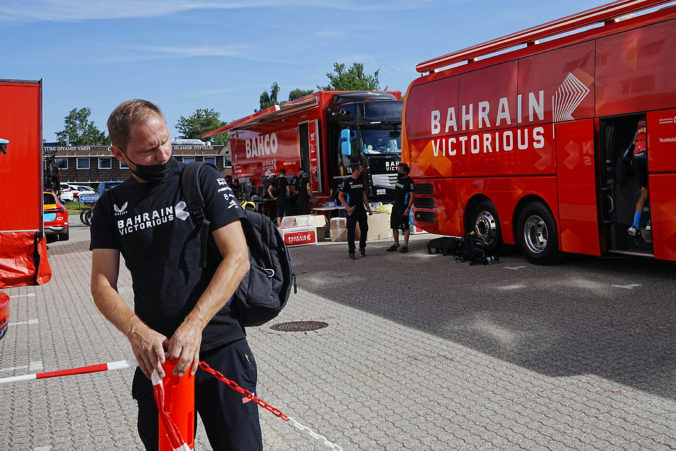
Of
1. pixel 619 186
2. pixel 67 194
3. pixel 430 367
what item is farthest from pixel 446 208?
pixel 67 194

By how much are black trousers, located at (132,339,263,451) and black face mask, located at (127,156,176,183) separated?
658 millimetres

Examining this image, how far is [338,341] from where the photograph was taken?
7293 millimetres

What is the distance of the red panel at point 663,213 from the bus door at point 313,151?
1141cm

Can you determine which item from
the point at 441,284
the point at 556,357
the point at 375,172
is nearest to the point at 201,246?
the point at 556,357

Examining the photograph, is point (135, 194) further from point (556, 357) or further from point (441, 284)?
point (441, 284)

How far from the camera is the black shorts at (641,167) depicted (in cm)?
1003

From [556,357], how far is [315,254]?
975cm

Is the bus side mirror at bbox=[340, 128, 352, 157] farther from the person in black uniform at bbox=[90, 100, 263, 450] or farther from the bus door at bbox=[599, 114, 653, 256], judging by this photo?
the person in black uniform at bbox=[90, 100, 263, 450]

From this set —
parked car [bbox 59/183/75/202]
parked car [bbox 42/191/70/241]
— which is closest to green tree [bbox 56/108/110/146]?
parked car [bbox 59/183/75/202]

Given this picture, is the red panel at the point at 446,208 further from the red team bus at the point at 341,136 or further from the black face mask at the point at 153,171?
the black face mask at the point at 153,171

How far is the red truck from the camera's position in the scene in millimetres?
10117

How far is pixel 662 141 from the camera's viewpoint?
9.45m

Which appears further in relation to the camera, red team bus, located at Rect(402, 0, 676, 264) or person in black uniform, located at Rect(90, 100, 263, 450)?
red team bus, located at Rect(402, 0, 676, 264)

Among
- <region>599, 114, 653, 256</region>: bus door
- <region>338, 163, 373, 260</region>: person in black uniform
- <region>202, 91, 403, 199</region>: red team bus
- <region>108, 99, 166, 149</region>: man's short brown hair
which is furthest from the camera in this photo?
<region>202, 91, 403, 199</region>: red team bus
